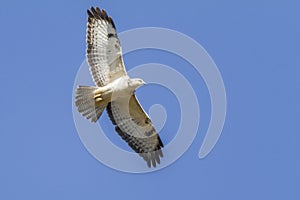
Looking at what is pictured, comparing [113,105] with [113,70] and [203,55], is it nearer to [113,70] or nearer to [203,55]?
[113,70]

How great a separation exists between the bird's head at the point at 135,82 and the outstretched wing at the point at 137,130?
79cm

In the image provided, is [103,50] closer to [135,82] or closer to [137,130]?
[135,82]

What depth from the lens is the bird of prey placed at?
35.0ft

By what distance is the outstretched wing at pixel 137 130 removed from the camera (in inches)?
450

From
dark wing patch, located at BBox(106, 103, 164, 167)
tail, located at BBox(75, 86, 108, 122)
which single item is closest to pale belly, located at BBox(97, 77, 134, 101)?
tail, located at BBox(75, 86, 108, 122)

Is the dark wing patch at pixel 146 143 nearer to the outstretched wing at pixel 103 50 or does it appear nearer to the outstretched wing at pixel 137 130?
the outstretched wing at pixel 137 130

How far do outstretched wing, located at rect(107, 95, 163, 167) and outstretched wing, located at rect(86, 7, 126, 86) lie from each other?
0.61 meters

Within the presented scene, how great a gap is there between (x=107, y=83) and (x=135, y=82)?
71 cm

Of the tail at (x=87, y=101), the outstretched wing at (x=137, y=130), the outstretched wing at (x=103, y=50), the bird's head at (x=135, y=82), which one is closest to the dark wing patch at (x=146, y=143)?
the outstretched wing at (x=137, y=130)

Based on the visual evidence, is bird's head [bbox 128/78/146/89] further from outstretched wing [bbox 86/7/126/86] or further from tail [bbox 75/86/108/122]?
tail [bbox 75/86/108/122]

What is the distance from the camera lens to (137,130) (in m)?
11.9

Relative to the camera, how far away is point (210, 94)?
36.2 feet

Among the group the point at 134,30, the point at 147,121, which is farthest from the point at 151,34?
the point at 147,121

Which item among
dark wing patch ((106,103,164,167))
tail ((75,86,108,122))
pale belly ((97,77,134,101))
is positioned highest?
pale belly ((97,77,134,101))
